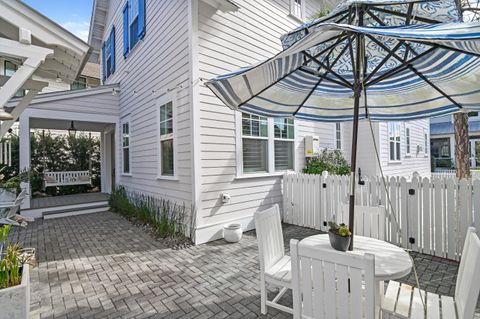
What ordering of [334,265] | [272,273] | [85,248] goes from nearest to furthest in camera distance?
[334,265] → [272,273] → [85,248]

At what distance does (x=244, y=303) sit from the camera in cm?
289

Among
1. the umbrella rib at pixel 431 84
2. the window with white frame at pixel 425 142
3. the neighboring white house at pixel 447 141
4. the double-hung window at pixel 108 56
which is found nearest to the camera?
the umbrella rib at pixel 431 84

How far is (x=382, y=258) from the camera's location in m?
2.24

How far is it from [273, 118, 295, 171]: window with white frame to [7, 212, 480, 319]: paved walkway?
1970mm

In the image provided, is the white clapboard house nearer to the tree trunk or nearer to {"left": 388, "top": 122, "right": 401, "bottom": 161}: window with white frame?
{"left": 388, "top": 122, "right": 401, "bottom": 161}: window with white frame

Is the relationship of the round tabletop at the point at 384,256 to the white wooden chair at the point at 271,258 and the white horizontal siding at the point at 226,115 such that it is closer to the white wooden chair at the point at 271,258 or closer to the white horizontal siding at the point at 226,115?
the white wooden chair at the point at 271,258

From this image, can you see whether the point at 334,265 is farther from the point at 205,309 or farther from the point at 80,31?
the point at 80,31

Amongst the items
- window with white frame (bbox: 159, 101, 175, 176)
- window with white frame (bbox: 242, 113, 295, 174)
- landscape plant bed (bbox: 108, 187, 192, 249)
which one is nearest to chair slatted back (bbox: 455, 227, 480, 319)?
landscape plant bed (bbox: 108, 187, 192, 249)

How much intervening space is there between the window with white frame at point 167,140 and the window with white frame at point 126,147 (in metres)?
2.96

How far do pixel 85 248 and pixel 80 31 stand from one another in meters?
15.5

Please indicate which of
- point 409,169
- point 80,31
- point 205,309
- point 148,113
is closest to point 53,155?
point 148,113

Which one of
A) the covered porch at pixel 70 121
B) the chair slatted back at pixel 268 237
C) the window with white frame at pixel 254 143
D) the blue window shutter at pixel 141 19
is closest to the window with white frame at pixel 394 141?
the window with white frame at pixel 254 143

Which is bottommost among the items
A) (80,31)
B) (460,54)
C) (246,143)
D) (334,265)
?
(334,265)

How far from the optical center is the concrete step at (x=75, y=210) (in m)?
7.41
